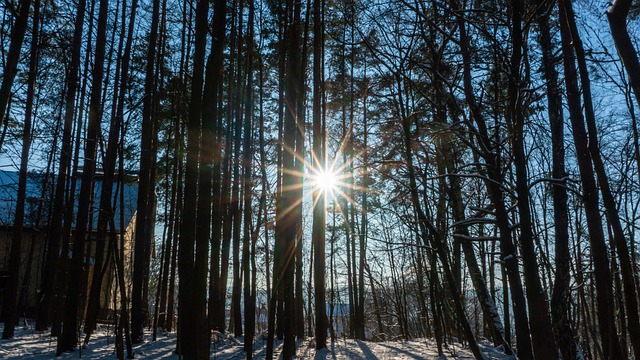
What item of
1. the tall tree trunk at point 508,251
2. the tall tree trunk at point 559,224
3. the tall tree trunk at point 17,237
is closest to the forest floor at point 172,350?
the tall tree trunk at point 17,237

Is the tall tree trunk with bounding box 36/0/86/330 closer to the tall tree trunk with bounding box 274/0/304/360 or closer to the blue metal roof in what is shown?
the blue metal roof

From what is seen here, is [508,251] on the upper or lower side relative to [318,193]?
lower

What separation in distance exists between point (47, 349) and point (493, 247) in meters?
12.1

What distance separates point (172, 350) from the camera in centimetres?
877

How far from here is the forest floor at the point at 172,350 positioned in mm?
7406

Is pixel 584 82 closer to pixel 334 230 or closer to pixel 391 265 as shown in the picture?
pixel 334 230

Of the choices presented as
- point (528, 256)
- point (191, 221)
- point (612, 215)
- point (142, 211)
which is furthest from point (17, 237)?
point (612, 215)

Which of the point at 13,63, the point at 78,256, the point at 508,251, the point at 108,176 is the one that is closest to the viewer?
the point at 13,63

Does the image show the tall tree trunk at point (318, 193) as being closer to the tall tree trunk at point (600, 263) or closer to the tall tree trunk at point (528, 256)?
the tall tree trunk at point (528, 256)

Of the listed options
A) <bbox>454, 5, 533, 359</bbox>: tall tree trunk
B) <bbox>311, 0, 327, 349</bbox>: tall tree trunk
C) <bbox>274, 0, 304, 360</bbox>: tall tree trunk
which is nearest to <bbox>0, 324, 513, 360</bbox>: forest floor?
<bbox>311, 0, 327, 349</bbox>: tall tree trunk

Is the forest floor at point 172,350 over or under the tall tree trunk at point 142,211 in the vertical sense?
under

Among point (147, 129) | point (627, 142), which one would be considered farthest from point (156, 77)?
point (627, 142)

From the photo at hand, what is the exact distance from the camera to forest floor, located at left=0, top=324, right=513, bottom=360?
741 cm

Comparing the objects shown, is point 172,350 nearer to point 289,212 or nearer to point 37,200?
point 289,212
